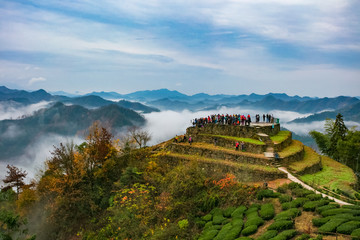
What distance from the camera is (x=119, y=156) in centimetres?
4075

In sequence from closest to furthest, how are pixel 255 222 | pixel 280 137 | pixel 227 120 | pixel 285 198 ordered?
pixel 255 222 → pixel 285 198 → pixel 280 137 → pixel 227 120

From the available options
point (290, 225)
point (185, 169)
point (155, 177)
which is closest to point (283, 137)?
point (185, 169)

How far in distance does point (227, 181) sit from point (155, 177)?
10.7 m

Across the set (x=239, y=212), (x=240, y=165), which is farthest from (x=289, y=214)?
(x=240, y=165)

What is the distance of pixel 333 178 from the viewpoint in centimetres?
3109

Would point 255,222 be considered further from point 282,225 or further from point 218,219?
point 218,219

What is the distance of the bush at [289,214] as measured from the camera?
63.9 feet

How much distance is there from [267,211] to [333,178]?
594 inches

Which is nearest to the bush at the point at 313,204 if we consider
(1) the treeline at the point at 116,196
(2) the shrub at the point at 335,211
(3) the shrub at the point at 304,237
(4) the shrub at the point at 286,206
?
(2) the shrub at the point at 335,211

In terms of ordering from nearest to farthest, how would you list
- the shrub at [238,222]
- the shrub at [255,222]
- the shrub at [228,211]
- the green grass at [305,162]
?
the shrub at [255,222], the shrub at [238,222], the shrub at [228,211], the green grass at [305,162]

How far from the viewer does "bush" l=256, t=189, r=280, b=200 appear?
23978 mm

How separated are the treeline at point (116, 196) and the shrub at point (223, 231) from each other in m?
3.33

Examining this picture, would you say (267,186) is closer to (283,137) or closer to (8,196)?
(283,137)

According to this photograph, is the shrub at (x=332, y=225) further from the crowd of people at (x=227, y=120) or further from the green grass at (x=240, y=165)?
the crowd of people at (x=227, y=120)
